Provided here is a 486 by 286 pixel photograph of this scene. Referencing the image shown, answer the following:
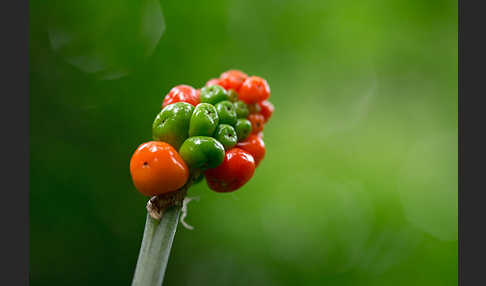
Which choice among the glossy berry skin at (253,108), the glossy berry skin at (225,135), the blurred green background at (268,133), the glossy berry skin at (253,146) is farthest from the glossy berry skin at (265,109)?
the blurred green background at (268,133)

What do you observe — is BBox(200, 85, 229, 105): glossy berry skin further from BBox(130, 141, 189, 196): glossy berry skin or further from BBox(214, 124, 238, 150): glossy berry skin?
BBox(130, 141, 189, 196): glossy berry skin

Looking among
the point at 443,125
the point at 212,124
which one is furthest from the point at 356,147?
the point at 212,124

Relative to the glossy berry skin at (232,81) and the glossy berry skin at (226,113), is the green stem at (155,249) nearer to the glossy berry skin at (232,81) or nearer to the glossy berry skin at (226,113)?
the glossy berry skin at (226,113)

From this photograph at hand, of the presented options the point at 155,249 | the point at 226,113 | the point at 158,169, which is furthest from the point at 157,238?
the point at 226,113

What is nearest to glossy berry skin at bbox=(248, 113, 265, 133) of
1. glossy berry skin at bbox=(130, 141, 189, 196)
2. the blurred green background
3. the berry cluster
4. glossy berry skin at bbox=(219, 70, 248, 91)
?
the berry cluster

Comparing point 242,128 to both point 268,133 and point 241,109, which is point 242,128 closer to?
point 241,109
